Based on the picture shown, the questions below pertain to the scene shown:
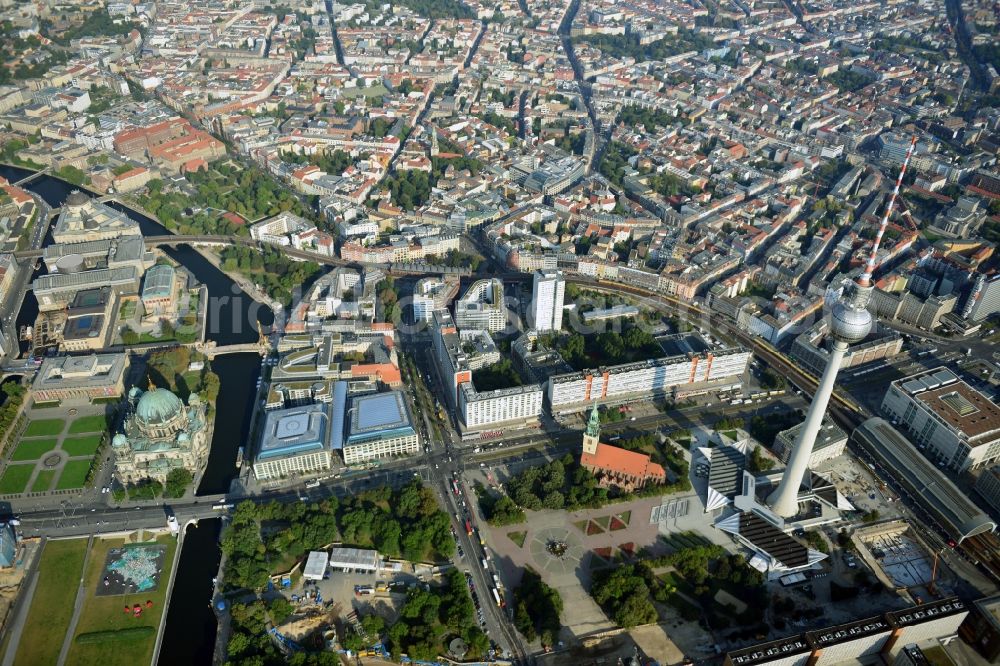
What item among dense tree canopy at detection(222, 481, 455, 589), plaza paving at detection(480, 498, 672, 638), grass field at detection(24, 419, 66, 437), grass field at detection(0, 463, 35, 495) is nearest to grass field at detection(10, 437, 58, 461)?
grass field at detection(24, 419, 66, 437)

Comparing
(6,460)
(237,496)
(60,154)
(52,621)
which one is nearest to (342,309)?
(237,496)

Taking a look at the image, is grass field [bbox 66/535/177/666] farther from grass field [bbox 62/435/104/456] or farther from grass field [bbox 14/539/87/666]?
grass field [bbox 62/435/104/456]

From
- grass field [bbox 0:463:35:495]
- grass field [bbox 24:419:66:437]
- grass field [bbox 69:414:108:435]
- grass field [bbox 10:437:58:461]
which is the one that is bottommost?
grass field [bbox 0:463:35:495]

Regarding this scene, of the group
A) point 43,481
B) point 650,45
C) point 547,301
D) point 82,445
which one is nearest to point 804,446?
point 547,301

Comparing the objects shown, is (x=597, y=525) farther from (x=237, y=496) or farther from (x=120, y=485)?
(x=120, y=485)

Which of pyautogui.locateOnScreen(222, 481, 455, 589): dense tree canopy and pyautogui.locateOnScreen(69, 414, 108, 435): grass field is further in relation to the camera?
pyautogui.locateOnScreen(69, 414, 108, 435): grass field

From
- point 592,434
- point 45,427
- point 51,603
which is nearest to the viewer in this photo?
point 51,603

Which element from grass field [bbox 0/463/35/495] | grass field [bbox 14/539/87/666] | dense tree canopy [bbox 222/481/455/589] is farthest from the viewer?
grass field [bbox 0/463/35/495]

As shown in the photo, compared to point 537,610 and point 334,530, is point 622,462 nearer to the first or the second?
point 537,610

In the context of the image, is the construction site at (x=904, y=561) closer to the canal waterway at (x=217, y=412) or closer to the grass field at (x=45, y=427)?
the canal waterway at (x=217, y=412)
